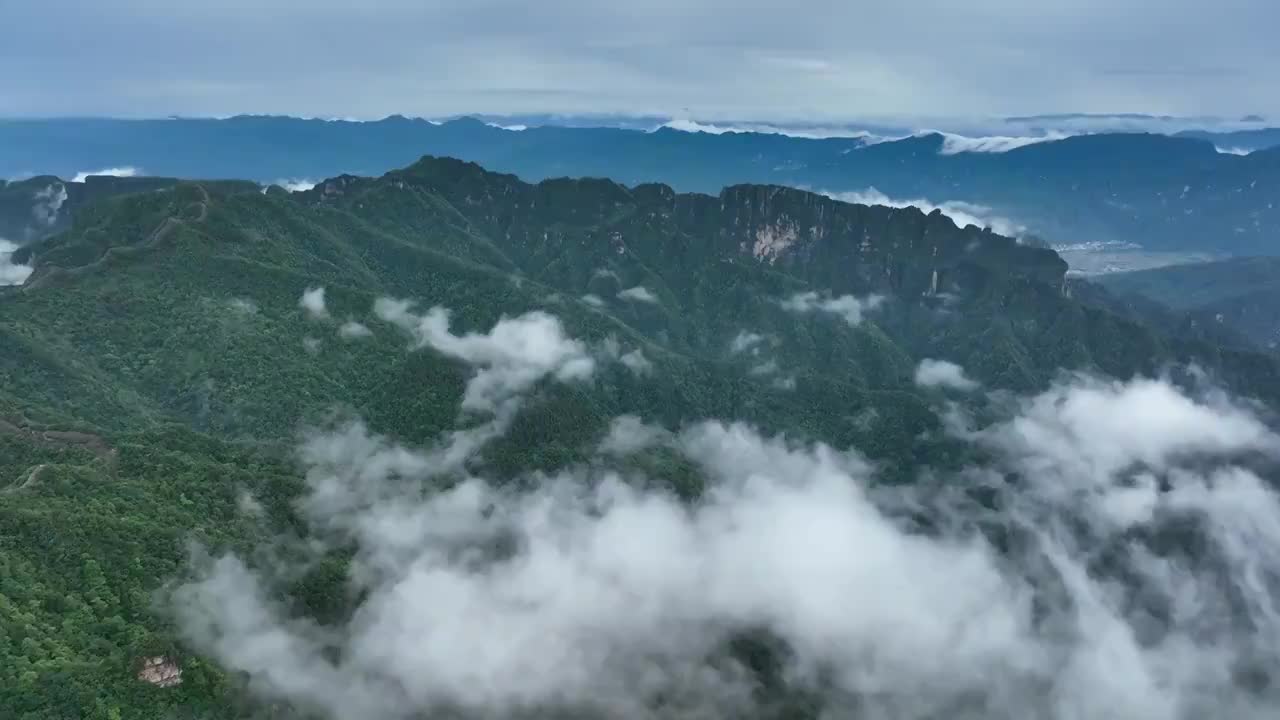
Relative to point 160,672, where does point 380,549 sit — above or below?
below

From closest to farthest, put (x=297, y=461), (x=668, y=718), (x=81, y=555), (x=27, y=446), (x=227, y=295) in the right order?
(x=81, y=555), (x=27, y=446), (x=668, y=718), (x=297, y=461), (x=227, y=295)

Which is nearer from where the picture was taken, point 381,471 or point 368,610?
point 368,610

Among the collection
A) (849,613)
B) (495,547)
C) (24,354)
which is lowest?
(849,613)

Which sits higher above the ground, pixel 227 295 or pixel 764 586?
pixel 227 295

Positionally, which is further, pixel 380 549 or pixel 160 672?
pixel 380 549

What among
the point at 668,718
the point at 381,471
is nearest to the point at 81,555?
the point at 381,471

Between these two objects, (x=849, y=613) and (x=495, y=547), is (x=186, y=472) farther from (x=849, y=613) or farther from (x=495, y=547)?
(x=849, y=613)

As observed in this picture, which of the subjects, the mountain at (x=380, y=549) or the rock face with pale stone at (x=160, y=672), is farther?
the mountain at (x=380, y=549)

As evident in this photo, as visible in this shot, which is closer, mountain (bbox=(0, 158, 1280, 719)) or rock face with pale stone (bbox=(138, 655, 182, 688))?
rock face with pale stone (bbox=(138, 655, 182, 688))
